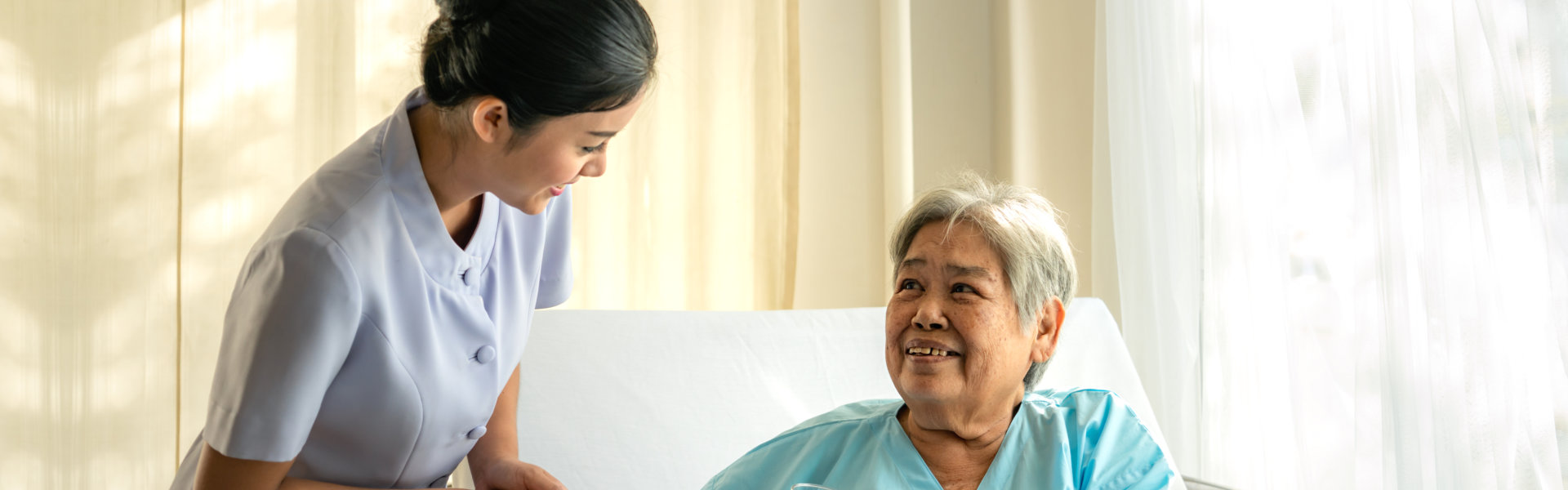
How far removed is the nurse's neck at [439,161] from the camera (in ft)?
3.61

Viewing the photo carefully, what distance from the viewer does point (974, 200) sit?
1.38 meters

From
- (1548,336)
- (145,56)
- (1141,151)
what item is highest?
(145,56)

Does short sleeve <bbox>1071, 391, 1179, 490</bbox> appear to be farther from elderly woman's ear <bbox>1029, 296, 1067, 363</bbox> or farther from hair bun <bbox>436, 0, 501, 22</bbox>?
hair bun <bbox>436, 0, 501, 22</bbox>

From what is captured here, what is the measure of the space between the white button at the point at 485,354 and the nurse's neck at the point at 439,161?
15cm

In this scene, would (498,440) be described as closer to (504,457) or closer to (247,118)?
(504,457)

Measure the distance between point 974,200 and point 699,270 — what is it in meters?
1.68

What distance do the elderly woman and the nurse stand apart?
0.42 m

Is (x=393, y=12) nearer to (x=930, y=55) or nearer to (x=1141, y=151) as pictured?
(x=930, y=55)

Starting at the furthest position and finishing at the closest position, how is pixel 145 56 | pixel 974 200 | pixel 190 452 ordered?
pixel 145 56, pixel 974 200, pixel 190 452

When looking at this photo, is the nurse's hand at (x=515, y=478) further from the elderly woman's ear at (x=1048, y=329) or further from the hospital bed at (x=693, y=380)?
the elderly woman's ear at (x=1048, y=329)

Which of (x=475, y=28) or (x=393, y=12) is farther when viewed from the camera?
(x=393, y=12)

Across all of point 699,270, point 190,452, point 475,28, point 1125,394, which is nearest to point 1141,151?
point 1125,394

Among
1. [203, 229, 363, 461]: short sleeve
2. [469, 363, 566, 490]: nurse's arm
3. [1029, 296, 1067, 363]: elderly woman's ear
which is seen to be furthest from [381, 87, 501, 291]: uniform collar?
[1029, 296, 1067, 363]: elderly woman's ear

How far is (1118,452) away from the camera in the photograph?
4.23ft
